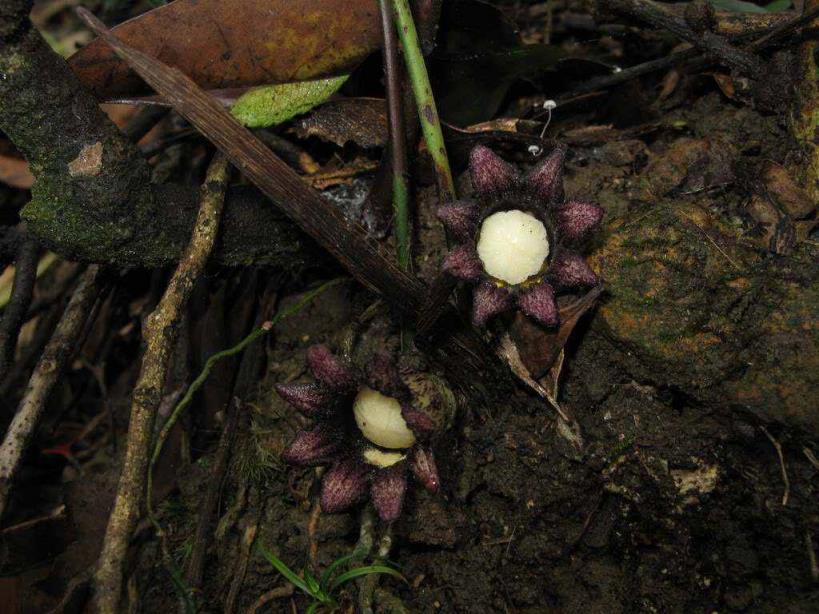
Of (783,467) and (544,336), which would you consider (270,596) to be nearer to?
(544,336)

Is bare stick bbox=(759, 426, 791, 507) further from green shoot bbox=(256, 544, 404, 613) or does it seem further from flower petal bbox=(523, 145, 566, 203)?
green shoot bbox=(256, 544, 404, 613)

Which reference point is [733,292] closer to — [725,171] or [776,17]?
[725,171]

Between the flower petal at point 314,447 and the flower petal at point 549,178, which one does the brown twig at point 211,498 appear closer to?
the flower petal at point 314,447

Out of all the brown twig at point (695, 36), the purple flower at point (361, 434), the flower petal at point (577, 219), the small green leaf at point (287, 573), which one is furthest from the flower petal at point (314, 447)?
the brown twig at point (695, 36)

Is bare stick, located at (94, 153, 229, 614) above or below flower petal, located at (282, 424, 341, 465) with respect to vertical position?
above

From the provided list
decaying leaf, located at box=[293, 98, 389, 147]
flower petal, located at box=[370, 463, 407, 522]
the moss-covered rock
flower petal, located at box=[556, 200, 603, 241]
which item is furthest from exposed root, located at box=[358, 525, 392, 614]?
decaying leaf, located at box=[293, 98, 389, 147]

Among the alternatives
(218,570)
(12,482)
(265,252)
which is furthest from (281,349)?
(12,482)

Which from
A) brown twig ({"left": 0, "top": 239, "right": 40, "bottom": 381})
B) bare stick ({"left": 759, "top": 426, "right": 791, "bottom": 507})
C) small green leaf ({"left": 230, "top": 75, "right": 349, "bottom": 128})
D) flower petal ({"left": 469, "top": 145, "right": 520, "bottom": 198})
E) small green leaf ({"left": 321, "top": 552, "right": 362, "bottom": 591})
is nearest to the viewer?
bare stick ({"left": 759, "top": 426, "right": 791, "bottom": 507})
